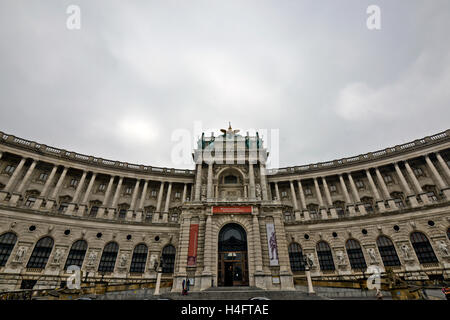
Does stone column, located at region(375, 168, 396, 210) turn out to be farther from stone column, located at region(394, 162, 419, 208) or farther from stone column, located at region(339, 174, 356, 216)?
stone column, located at region(339, 174, 356, 216)

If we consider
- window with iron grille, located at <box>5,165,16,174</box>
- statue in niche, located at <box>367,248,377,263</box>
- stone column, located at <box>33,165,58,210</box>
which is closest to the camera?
statue in niche, located at <box>367,248,377,263</box>

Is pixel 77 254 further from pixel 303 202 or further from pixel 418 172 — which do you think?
pixel 418 172

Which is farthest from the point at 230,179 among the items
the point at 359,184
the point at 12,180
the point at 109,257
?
the point at 12,180

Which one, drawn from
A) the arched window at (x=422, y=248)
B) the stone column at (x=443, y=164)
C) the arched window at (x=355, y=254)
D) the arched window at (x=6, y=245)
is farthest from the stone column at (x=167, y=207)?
the stone column at (x=443, y=164)

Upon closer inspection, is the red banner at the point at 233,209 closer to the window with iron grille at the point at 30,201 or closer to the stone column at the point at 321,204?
the stone column at the point at 321,204

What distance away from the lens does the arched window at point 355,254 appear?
102 ft

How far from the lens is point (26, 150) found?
118 ft

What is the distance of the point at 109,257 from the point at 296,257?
1138 inches

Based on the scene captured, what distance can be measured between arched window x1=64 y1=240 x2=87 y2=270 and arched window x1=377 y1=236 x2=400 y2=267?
4314cm

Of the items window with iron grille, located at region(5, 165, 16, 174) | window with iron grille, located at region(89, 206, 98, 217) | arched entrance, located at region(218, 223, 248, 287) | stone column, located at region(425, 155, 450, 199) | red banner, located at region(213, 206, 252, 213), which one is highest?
window with iron grille, located at region(5, 165, 16, 174)

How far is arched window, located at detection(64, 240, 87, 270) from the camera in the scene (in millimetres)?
30891

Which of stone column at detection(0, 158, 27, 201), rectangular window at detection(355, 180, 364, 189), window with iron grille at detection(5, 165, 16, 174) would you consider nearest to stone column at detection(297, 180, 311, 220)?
rectangular window at detection(355, 180, 364, 189)
